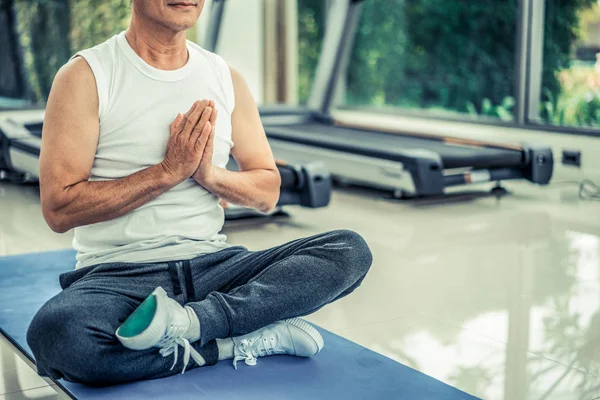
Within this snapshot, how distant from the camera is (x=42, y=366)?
170 centimetres

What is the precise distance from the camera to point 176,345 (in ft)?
5.70

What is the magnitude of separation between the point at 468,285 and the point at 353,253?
99 cm

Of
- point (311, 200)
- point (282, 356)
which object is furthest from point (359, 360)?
point (311, 200)

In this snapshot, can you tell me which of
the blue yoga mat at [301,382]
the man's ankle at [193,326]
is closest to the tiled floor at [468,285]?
the blue yoga mat at [301,382]

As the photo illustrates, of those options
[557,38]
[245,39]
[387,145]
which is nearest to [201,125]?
[387,145]

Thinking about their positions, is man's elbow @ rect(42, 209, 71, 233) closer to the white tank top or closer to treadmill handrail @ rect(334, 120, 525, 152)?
the white tank top

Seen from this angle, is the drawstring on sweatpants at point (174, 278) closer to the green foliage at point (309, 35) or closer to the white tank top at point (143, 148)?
the white tank top at point (143, 148)

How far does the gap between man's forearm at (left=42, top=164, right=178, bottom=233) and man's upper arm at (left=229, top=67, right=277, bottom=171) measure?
314 millimetres

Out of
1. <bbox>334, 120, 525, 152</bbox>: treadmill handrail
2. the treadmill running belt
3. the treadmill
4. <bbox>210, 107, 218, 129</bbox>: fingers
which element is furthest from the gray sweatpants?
<bbox>334, 120, 525, 152</bbox>: treadmill handrail

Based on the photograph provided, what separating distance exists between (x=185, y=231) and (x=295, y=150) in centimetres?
315

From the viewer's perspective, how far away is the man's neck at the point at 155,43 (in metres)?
1.84

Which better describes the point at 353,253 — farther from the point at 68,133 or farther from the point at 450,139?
the point at 450,139

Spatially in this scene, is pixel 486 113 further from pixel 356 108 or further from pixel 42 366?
pixel 42 366

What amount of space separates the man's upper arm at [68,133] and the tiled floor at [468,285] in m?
0.45
